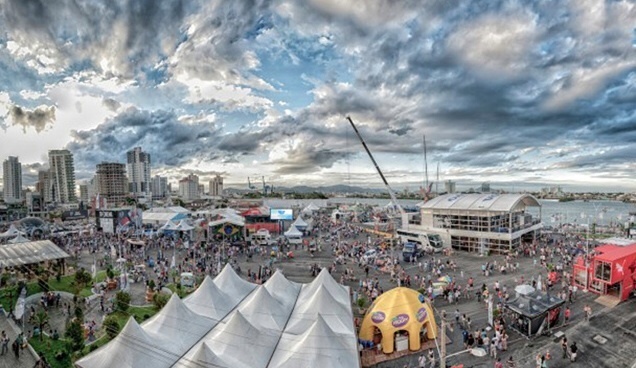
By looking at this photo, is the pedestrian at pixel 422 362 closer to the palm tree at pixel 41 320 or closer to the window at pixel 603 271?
the window at pixel 603 271

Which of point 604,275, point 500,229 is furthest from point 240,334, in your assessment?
point 500,229

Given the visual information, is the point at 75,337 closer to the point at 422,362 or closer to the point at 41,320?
the point at 41,320

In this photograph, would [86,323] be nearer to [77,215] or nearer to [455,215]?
[455,215]

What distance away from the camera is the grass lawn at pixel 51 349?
1653cm

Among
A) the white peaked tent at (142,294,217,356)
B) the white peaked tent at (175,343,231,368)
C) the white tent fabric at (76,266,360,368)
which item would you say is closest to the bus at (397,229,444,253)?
the white tent fabric at (76,266,360,368)

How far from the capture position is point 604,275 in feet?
71.9

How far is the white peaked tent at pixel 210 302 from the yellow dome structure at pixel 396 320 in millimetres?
7356

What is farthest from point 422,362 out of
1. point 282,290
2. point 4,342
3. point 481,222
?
point 481,222

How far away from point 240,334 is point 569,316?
18.2m

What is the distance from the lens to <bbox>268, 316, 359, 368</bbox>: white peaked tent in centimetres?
1228

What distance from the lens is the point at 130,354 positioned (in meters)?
12.5

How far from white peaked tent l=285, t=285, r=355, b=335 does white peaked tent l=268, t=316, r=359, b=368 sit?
149cm

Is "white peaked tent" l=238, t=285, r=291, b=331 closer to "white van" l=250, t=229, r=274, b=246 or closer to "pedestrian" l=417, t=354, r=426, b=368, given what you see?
"pedestrian" l=417, t=354, r=426, b=368

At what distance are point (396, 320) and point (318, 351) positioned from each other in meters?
5.47
